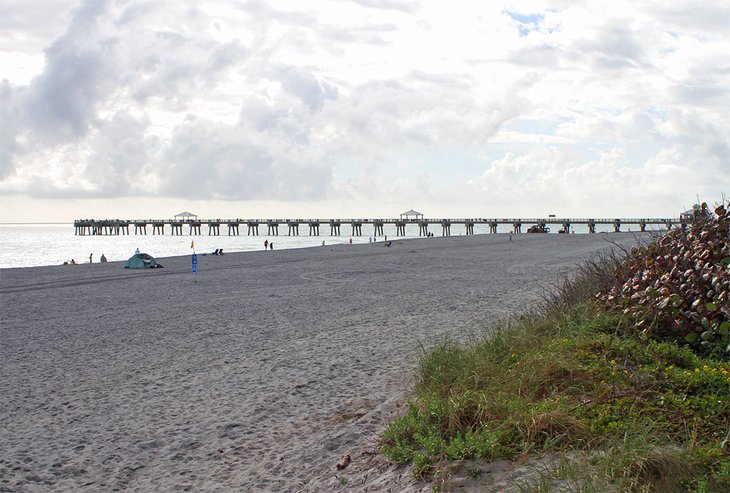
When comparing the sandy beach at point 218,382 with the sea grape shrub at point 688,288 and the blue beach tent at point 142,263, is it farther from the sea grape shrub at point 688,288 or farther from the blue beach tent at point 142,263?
the blue beach tent at point 142,263

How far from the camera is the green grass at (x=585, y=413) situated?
12.6ft

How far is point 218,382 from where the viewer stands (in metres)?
7.72

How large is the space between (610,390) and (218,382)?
4434mm

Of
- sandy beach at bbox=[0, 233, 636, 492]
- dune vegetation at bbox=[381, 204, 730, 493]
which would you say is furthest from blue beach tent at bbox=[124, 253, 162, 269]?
dune vegetation at bbox=[381, 204, 730, 493]

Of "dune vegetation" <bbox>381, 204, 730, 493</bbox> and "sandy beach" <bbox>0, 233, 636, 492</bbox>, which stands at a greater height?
"dune vegetation" <bbox>381, 204, 730, 493</bbox>

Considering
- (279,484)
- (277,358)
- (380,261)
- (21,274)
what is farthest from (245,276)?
(279,484)

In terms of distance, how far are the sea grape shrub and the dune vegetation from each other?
0.02 metres

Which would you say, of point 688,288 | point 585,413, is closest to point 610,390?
point 585,413

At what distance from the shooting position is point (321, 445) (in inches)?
214

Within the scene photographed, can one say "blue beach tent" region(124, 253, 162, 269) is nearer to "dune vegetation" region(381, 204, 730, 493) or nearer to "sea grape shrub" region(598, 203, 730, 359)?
"dune vegetation" region(381, 204, 730, 493)

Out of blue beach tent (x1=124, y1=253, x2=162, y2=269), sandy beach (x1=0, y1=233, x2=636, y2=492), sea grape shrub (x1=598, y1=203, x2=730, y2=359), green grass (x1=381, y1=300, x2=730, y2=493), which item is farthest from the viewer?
blue beach tent (x1=124, y1=253, x2=162, y2=269)

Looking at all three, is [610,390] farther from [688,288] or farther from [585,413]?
[688,288]

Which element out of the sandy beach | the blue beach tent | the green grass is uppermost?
the blue beach tent

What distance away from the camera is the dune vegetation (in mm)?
3930
